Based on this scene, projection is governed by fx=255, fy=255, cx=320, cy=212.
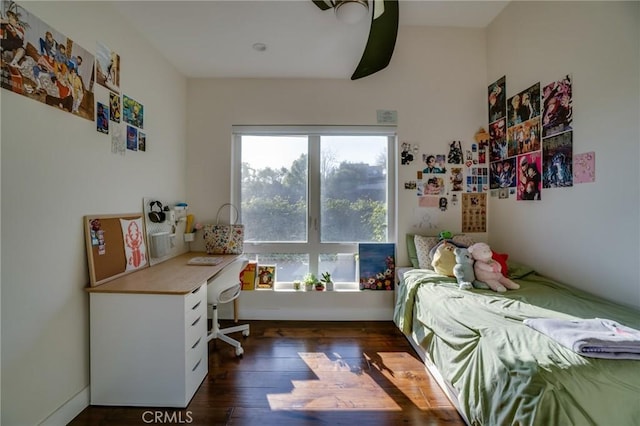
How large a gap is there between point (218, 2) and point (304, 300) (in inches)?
107

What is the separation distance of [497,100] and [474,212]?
44.4 inches

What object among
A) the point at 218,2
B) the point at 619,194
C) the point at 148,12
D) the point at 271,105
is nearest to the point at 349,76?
the point at 271,105

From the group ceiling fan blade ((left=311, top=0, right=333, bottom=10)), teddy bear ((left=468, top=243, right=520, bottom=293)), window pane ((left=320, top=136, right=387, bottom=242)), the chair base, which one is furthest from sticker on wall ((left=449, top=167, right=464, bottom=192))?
the chair base

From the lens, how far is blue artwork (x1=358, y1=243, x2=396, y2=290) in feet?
9.04

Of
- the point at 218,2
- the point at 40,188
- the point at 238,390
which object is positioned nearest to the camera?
the point at 40,188

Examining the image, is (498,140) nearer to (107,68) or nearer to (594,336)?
(594,336)

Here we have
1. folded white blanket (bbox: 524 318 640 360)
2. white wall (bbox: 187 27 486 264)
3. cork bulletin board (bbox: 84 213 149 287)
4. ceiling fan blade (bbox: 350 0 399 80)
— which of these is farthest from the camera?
white wall (bbox: 187 27 486 264)

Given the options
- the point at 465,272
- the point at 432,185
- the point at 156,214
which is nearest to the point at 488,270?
the point at 465,272

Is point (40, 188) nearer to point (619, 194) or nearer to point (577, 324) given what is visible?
point (577, 324)

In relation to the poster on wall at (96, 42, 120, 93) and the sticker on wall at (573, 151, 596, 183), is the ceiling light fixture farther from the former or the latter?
the sticker on wall at (573, 151, 596, 183)

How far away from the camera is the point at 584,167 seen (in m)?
1.73

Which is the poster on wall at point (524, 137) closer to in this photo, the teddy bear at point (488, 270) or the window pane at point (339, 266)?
the teddy bear at point (488, 270)

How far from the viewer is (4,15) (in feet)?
3.84

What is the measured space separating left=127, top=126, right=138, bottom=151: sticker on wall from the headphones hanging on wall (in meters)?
0.48
